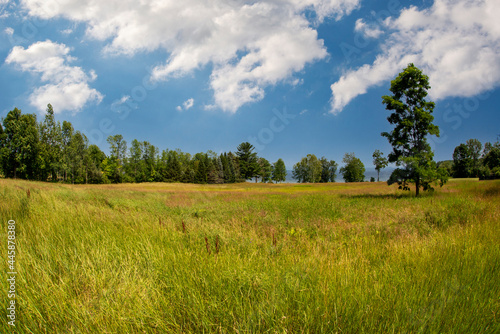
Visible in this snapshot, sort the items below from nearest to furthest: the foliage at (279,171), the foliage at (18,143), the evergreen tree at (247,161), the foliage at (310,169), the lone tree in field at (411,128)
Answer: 1. the lone tree in field at (411,128)
2. the foliage at (18,143)
3. the evergreen tree at (247,161)
4. the foliage at (310,169)
5. the foliage at (279,171)

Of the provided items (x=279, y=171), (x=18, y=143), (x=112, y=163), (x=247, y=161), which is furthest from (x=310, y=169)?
(x=18, y=143)

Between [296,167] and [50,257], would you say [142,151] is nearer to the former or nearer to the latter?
[296,167]

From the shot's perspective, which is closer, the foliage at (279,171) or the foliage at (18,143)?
the foliage at (18,143)

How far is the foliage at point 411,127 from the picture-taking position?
58.9 feet

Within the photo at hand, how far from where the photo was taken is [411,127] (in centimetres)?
1897

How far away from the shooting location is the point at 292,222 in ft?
28.0

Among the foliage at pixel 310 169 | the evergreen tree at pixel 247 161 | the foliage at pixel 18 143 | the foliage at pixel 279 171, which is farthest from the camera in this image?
the foliage at pixel 279 171

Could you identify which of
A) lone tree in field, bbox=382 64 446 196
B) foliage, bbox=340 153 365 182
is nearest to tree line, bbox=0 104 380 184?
foliage, bbox=340 153 365 182

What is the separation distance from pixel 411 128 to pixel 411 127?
0.09 m

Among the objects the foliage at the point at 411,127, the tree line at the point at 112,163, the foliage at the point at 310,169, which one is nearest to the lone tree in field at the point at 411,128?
the foliage at the point at 411,127

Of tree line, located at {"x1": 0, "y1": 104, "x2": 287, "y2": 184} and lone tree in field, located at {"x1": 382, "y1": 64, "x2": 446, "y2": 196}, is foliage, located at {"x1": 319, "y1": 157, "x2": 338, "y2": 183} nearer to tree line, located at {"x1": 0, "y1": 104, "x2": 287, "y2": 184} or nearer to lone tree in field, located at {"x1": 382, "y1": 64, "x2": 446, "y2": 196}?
tree line, located at {"x1": 0, "y1": 104, "x2": 287, "y2": 184}

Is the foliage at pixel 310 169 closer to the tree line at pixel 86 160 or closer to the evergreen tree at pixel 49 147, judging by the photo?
the tree line at pixel 86 160

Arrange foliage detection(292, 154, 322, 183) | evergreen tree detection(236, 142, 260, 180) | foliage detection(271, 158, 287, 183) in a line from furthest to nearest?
1. foliage detection(271, 158, 287, 183)
2. foliage detection(292, 154, 322, 183)
3. evergreen tree detection(236, 142, 260, 180)

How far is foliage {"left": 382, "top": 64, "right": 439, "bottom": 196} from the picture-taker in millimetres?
17938
